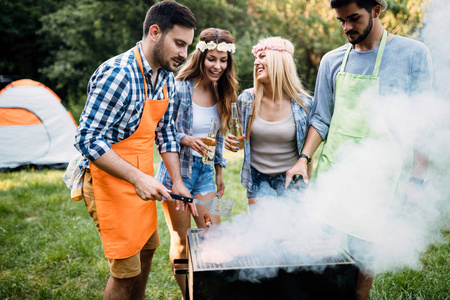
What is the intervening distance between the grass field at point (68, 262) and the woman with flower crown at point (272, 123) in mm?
1239

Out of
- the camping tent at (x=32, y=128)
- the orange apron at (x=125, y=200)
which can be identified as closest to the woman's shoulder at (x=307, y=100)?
the orange apron at (x=125, y=200)

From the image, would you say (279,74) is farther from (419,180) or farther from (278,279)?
(278,279)

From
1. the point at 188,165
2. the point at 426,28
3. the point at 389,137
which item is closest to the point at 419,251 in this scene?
the point at 389,137

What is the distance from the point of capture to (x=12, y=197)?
4984 millimetres

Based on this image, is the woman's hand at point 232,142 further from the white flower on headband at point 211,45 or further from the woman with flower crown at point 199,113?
the white flower on headband at point 211,45

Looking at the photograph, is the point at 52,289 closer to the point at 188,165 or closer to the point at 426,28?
the point at 188,165

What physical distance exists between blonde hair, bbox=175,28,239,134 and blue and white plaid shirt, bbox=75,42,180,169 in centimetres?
85

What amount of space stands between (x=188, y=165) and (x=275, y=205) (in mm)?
822

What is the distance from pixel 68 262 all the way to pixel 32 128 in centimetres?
409

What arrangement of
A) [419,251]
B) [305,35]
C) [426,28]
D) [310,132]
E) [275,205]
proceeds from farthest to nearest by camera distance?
[305,35]
[419,251]
[275,205]
[310,132]
[426,28]

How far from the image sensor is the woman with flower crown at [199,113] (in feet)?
9.00

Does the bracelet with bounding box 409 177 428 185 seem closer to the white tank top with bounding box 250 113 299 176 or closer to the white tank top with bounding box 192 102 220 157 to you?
the white tank top with bounding box 250 113 299 176

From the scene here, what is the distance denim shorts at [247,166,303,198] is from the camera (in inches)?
115

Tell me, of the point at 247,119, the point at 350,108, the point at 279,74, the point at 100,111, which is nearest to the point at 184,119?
the point at 247,119
